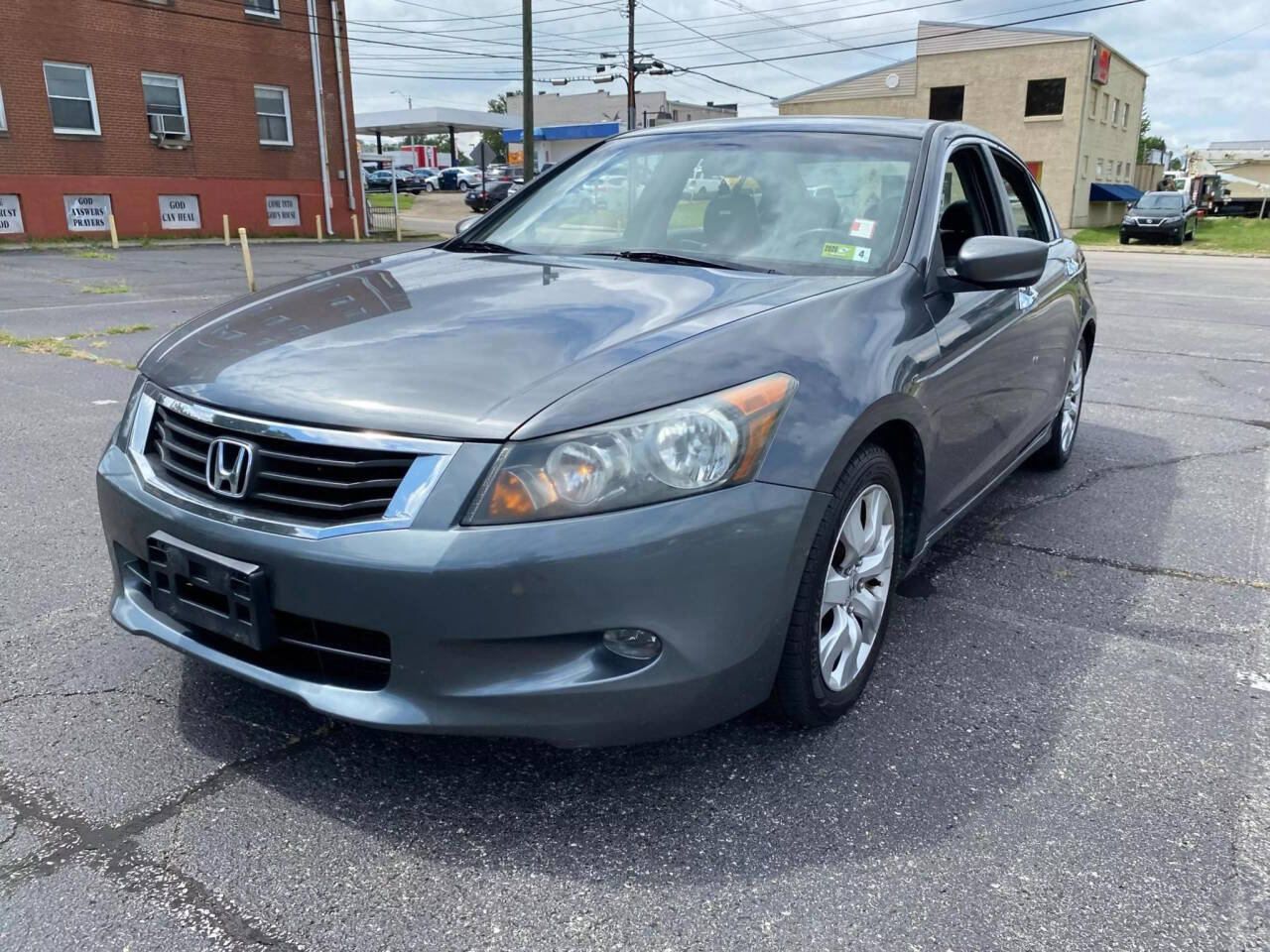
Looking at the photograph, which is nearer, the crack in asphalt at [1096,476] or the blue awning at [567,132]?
the crack in asphalt at [1096,476]

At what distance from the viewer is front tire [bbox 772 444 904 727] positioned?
2344 millimetres

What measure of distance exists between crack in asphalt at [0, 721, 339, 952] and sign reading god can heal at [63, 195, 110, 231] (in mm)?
23535

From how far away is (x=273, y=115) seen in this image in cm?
2558

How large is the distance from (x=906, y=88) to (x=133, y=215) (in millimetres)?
34512

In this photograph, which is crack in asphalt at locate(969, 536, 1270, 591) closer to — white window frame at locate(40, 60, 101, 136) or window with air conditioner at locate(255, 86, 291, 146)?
white window frame at locate(40, 60, 101, 136)

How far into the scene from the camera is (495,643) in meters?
2.03

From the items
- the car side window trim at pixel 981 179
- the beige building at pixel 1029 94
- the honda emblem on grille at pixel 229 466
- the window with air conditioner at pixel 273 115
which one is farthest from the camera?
the beige building at pixel 1029 94

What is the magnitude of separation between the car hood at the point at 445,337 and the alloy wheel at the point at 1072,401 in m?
2.73

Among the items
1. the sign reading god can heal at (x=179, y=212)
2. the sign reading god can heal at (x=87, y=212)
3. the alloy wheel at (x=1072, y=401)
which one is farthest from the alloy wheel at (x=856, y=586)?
the sign reading god can heal at (x=179, y=212)

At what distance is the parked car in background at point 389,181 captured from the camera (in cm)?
5300

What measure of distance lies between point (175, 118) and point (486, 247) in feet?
78.0

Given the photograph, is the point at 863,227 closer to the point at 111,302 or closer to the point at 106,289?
the point at 111,302

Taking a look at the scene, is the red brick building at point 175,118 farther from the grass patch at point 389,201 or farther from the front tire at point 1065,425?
the front tire at point 1065,425

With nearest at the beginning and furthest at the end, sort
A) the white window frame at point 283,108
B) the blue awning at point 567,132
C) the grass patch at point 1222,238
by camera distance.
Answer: the white window frame at point 283,108
the grass patch at point 1222,238
the blue awning at point 567,132
